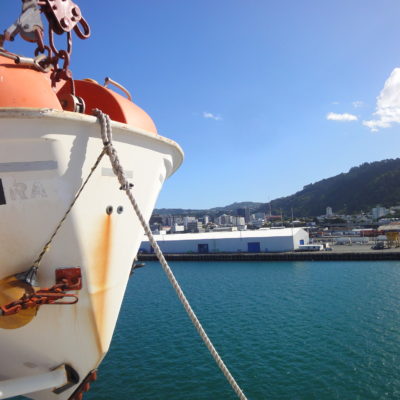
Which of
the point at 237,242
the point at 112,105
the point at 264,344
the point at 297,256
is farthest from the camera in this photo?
the point at 237,242

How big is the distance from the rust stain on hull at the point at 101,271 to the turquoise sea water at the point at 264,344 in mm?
7693

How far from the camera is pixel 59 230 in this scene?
351cm

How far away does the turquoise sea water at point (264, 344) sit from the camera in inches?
409

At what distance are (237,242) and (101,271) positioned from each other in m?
47.6

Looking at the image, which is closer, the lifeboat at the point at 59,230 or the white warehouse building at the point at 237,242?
the lifeboat at the point at 59,230

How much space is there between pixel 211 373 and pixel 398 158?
21072 centimetres

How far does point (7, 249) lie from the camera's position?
3.40 meters

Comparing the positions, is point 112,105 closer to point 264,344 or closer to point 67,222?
point 67,222

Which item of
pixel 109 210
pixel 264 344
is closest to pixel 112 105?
pixel 109 210

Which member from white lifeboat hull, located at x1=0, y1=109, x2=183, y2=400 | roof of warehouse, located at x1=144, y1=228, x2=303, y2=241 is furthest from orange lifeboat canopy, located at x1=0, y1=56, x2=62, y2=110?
roof of warehouse, located at x1=144, y1=228, x2=303, y2=241

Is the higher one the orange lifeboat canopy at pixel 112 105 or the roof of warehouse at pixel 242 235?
the orange lifeboat canopy at pixel 112 105

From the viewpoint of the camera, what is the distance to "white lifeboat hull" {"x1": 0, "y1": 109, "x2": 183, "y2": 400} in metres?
3.25

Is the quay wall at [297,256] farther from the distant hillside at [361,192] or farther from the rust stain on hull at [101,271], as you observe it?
the distant hillside at [361,192]

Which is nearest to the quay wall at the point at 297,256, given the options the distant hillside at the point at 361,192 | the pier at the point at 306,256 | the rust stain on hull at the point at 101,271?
the pier at the point at 306,256
